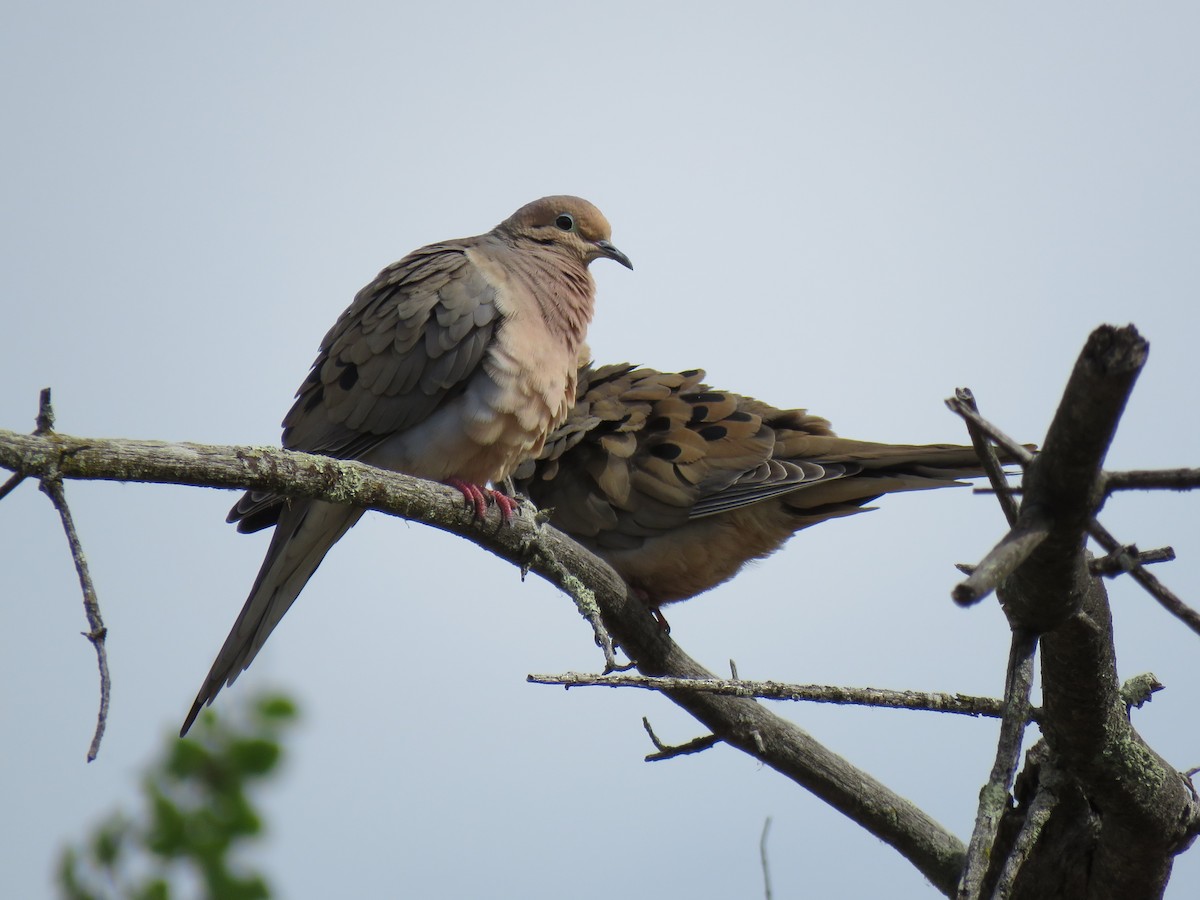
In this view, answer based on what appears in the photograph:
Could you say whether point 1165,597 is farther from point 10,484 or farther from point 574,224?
point 574,224

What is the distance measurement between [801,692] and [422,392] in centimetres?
216

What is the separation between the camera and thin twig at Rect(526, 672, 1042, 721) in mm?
2070

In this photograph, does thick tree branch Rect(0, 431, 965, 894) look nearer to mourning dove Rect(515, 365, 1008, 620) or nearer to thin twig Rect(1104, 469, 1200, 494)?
mourning dove Rect(515, 365, 1008, 620)

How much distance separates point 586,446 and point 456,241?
3.15 feet

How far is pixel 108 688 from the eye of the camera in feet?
6.03

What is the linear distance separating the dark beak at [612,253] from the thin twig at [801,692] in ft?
9.59

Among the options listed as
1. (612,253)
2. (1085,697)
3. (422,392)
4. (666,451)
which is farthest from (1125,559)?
(612,253)

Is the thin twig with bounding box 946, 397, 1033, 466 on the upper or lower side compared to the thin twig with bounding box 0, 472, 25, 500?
upper

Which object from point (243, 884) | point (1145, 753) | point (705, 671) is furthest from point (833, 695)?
point (705, 671)

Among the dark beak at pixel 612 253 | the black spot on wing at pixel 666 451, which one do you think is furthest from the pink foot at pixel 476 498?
the dark beak at pixel 612 253

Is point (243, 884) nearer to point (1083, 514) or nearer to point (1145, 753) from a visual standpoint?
point (1083, 514)

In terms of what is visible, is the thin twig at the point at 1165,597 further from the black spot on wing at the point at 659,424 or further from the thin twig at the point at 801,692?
the black spot on wing at the point at 659,424

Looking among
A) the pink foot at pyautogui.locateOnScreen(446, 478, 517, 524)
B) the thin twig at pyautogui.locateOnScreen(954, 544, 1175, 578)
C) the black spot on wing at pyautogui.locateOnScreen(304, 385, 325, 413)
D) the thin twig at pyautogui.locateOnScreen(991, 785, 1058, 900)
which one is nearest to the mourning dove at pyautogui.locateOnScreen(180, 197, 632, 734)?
the black spot on wing at pyautogui.locateOnScreen(304, 385, 325, 413)

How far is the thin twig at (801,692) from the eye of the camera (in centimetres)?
207
